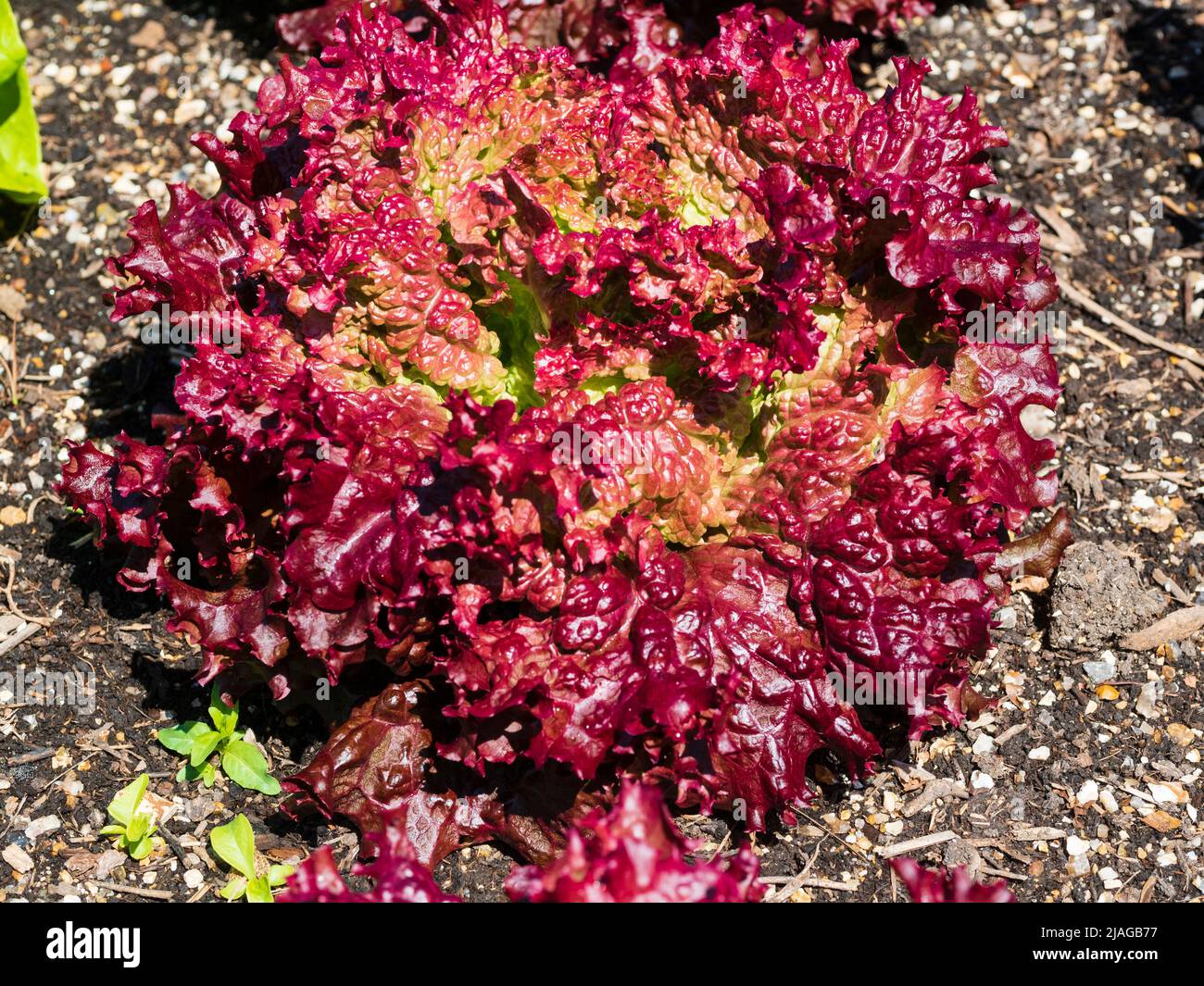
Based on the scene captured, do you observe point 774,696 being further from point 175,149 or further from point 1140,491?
point 175,149

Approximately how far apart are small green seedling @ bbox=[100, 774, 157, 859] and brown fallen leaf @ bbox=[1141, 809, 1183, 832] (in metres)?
3.27

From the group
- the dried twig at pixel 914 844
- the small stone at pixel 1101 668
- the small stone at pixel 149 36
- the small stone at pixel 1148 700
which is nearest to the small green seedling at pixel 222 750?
the dried twig at pixel 914 844

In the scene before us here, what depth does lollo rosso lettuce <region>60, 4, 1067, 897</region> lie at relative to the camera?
Result: 12.2 feet

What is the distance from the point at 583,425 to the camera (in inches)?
151

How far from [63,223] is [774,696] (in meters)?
4.04

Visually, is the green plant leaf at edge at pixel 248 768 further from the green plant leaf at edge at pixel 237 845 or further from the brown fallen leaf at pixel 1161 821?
the brown fallen leaf at pixel 1161 821

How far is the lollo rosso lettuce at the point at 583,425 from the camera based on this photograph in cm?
373

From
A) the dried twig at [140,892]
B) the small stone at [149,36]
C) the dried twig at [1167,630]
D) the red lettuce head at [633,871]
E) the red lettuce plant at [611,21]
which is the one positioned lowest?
the dried twig at [140,892]

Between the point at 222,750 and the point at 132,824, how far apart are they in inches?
14.2

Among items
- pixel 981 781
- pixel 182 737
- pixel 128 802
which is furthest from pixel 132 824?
pixel 981 781

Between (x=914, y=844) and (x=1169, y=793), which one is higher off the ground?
(x=1169, y=793)

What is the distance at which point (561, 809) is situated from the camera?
3.97 metres

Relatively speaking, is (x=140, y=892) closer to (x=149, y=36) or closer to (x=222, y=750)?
(x=222, y=750)

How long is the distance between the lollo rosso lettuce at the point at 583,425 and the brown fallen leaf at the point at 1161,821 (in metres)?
0.82
